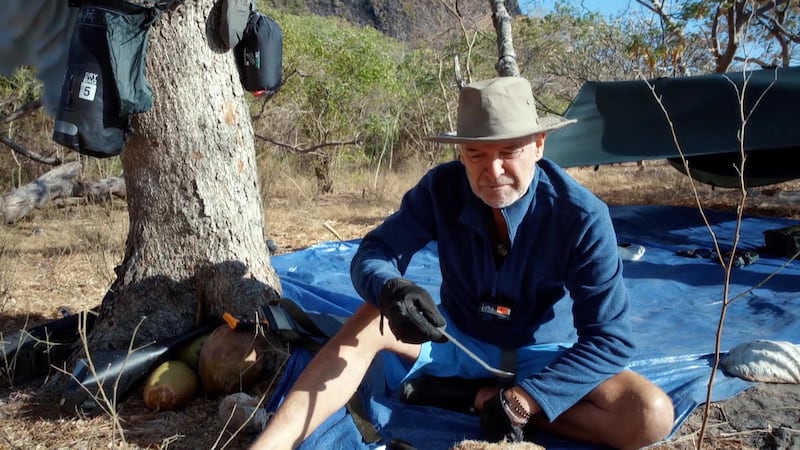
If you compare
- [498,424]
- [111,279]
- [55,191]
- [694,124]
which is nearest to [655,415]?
[498,424]

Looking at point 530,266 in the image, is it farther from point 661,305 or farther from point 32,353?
point 32,353

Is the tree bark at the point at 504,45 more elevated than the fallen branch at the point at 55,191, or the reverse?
the tree bark at the point at 504,45

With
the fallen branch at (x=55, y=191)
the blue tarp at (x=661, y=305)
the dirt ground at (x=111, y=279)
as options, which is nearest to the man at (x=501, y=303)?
the blue tarp at (x=661, y=305)

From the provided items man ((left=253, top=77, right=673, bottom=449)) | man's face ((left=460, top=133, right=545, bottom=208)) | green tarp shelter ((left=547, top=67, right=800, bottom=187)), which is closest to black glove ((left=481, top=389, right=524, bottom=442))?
man ((left=253, top=77, right=673, bottom=449))

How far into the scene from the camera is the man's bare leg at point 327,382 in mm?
1839

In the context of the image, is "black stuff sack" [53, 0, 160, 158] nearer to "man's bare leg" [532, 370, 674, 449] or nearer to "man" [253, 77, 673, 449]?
"man" [253, 77, 673, 449]

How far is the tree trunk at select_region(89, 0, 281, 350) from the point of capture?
2646 mm

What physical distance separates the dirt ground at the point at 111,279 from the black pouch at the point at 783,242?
5.76 feet

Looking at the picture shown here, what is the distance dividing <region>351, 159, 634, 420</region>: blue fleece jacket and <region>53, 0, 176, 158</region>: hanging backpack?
1080mm

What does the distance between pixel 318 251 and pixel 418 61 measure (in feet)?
25.7

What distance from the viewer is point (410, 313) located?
1777 mm

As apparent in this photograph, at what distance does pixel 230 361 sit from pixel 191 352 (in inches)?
9.9

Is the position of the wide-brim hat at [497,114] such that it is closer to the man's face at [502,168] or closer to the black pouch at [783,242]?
the man's face at [502,168]

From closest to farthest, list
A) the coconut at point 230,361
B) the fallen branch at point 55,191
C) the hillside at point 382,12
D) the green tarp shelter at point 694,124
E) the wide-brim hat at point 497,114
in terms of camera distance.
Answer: the wide-brim hat at point 497,114 < the coconut at point 230,361 < the green tarp shelter at point 694,124 < the fallen branch at point 55,191 < the hillside at point 382,12
